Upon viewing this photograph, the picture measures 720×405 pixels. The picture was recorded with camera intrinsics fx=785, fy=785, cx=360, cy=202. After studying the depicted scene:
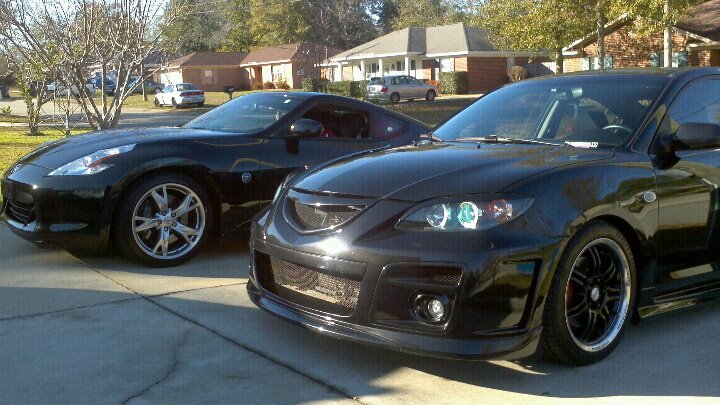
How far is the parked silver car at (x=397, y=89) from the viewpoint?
1729 inches

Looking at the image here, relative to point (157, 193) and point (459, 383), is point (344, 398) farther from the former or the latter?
point (157, 193)

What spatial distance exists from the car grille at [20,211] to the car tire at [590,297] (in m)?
4.04

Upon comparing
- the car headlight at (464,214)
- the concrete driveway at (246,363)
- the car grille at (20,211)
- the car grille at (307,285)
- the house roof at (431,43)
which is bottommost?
the concrete driveway at (246,363)

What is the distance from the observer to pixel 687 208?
175 inches

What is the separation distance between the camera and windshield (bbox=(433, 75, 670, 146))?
4621 millimetres

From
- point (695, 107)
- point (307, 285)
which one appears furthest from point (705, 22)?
point (307, 285)

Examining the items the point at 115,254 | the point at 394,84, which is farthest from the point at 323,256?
the point at 394,84

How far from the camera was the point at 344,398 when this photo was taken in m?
3.66

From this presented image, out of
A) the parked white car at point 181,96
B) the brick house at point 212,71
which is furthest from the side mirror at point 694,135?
the brick house at point 212,71

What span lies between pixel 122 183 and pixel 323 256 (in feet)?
8.42

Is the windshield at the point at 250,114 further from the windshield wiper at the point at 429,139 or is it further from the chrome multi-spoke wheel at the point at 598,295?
the chrome multi-spoke wheel at the point at 598,295

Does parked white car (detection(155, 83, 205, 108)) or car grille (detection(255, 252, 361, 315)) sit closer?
car grille (detection(255, 252, 361, 315))

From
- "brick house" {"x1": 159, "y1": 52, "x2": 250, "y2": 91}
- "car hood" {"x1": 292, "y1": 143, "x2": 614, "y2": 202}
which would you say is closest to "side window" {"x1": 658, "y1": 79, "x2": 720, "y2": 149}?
"car hood" {"x1": 292, "y1": 143, "x2": 614, "y2": 202}

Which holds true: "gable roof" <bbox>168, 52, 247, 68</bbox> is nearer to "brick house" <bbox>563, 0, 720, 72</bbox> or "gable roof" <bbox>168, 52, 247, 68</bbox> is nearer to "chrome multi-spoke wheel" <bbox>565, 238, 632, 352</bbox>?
"brick house" <bbox>563, 0, 720, 72</bbox>
